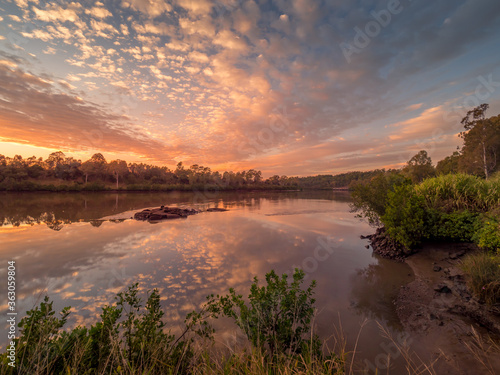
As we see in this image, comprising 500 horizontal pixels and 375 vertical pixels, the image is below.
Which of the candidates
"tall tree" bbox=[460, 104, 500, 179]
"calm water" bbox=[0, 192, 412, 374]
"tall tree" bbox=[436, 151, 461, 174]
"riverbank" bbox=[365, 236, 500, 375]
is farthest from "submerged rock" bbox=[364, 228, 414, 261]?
"tall tree" bbox=[436, 151, 461, 174]

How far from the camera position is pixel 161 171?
338ft

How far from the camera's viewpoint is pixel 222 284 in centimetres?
763

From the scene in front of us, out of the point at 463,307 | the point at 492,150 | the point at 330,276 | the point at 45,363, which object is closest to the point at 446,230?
the point at 463,307

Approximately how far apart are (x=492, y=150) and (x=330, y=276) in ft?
153

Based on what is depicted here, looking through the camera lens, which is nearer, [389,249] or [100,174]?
[389,249]

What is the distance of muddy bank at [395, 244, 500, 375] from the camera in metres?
3.88

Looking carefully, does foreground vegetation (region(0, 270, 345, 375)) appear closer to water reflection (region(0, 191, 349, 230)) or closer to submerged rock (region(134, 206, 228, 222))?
water reflection (region(0, 191, 349, 230))

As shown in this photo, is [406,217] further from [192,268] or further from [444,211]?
[192,268]

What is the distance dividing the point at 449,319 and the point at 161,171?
363ft

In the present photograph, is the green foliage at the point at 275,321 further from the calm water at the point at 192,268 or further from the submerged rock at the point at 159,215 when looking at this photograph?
the submerged rock at the point at 159,215

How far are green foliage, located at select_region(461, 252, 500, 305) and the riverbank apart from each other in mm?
235

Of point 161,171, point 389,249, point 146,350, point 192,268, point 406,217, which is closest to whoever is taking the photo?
point 146,350

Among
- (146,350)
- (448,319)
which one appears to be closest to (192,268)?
(146,350)

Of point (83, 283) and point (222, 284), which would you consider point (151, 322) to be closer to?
point (222, 284)
